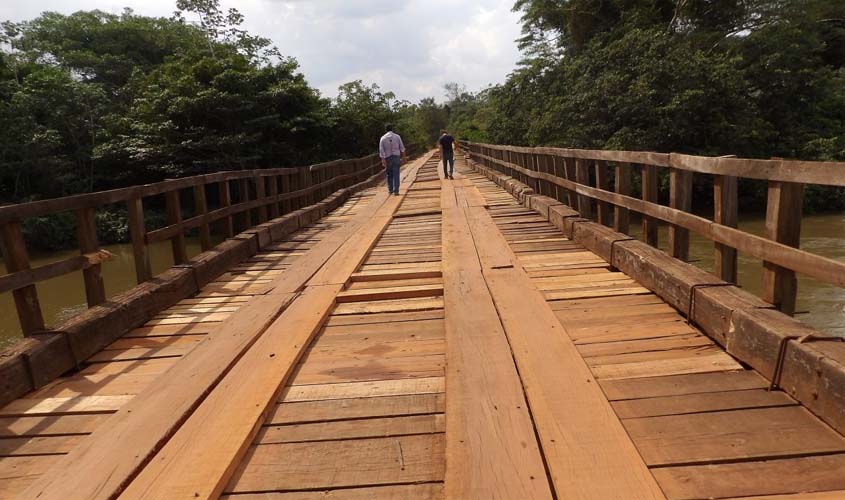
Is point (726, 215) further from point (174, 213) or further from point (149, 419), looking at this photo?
point (174, 213)

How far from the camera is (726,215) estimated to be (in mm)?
3643

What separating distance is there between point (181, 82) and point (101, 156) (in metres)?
Answer: 5.23

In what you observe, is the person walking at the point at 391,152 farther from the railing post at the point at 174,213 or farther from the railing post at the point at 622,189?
the railing post at the point at 622,189

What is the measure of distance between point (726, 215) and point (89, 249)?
427 centimetres

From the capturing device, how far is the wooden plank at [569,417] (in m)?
1.98

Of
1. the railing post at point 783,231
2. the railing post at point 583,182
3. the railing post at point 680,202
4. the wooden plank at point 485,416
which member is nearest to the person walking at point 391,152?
the railing post at point 583,182

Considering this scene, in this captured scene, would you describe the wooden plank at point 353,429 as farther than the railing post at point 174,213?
No

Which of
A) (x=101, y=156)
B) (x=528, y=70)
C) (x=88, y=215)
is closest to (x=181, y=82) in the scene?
(x=101, y=156)

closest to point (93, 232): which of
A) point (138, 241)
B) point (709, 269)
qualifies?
point (138, 241)

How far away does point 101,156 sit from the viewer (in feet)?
86.4

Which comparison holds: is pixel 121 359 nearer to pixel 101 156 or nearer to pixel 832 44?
pixel 101 156

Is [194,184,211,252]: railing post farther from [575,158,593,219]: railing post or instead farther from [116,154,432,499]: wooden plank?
[575,158,593,219]: railing post

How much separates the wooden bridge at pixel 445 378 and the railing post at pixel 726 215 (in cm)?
1

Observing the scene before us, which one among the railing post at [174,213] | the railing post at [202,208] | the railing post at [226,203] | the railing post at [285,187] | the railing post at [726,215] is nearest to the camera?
the railing post at [726,215]
